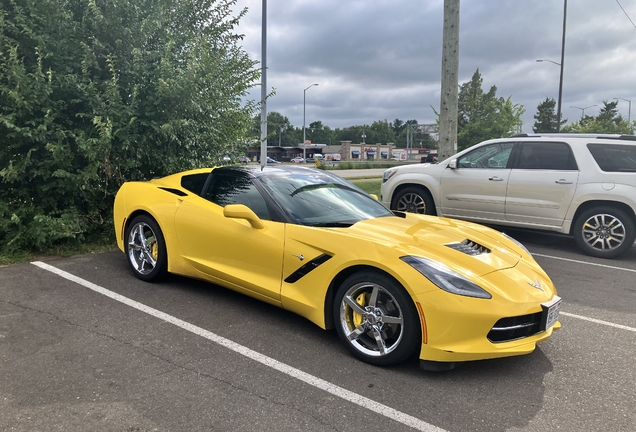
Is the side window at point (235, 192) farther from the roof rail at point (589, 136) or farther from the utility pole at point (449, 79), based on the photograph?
the utility pole at point (449, 79)

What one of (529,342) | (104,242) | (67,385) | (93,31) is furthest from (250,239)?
(93,31)

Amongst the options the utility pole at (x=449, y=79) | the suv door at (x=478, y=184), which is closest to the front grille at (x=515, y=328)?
the suv door at (x=478, y=184)

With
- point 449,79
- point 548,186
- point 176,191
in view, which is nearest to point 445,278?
point 176,191

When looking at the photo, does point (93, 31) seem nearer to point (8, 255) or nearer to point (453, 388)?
point (8, 255)

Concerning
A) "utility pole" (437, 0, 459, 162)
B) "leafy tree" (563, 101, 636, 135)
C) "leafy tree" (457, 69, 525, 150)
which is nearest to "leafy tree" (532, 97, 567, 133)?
"leafy tree" (563, 101, 636, 135)

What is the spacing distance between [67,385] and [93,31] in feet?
17.3

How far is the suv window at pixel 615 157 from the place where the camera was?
666 cm

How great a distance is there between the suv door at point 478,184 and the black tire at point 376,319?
16.8 ft

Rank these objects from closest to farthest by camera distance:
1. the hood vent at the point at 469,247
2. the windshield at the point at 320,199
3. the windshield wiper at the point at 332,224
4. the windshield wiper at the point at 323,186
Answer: the hood vent at the point at 469,247, the windshield wiper at the point at 332,224, the windshield at the point at 320,199, the windshield wiper at the point at 323,186

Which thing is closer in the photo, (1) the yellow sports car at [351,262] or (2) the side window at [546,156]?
(1) the yellow sports car at [351,262]

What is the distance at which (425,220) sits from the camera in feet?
14.1

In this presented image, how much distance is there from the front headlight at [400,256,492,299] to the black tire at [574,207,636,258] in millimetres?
4862

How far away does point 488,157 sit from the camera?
7.82 metres

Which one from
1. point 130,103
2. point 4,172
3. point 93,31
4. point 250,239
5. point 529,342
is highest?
point 93,31
